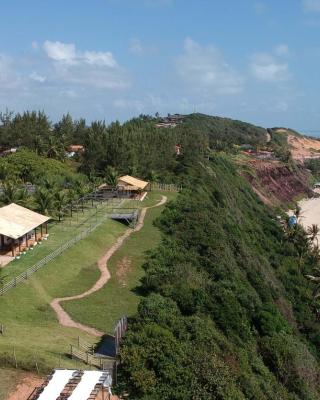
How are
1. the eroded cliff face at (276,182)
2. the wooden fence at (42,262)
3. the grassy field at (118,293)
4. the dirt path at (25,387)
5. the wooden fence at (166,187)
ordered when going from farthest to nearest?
the eroded cliff face at (276,182)
the wooden fence at (166,187)
the wooden fence at (42,262)
the grassy field at (118,293)
the dirt path at (25,387)

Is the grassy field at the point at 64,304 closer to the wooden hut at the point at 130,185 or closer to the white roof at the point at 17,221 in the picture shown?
the white roof at the point at 17,221

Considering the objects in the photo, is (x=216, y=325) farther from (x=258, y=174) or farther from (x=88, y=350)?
(x=258, y=174)

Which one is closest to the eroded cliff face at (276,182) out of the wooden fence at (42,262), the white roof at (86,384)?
the wooden fence at (42,262)

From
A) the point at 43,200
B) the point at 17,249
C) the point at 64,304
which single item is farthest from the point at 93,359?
the point at 43,200

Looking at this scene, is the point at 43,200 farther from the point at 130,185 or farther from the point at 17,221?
the point at 130,185

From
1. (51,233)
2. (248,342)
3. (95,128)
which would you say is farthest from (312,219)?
(248,342)

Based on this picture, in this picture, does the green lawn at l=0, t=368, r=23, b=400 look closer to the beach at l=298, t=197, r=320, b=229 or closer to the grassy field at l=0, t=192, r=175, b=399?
the grassy field at l=0, t=192, r=175, b=399

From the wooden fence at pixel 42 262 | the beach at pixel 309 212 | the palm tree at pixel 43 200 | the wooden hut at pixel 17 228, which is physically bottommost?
the beach at pixel 309 212
